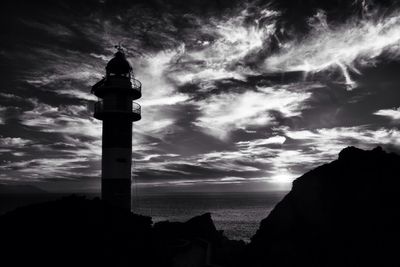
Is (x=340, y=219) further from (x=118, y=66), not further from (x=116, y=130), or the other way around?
(x=118, y=66)

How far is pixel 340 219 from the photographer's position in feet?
45.4

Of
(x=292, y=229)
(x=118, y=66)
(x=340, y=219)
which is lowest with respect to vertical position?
(x=292, y=229)

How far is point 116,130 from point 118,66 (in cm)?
495

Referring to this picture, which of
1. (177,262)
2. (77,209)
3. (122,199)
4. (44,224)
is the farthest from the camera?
(122,199)

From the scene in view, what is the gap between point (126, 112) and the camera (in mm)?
22516

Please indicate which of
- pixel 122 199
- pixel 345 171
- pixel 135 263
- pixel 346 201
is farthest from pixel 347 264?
pixel 122 199

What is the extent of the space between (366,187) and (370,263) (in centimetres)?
321

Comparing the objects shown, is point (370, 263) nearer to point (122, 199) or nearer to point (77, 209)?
point (77, 209)

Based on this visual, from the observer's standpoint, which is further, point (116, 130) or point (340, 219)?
point (116, 130)

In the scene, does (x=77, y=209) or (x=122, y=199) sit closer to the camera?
(x=77, y=209)

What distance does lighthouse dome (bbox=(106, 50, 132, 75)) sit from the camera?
78.1ft

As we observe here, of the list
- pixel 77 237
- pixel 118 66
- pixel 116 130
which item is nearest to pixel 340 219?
pixel 77 237

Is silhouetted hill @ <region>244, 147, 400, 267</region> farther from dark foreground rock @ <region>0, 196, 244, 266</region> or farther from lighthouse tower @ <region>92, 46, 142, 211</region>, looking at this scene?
lighthouse tower @ <region>92, 46, 142, 211</region>

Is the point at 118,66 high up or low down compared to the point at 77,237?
up
